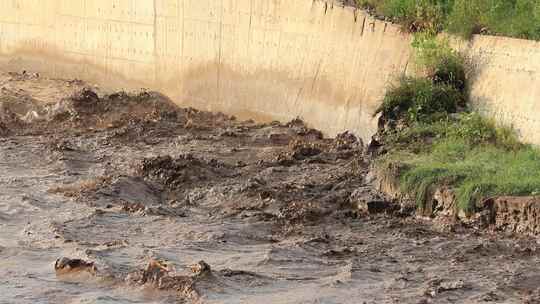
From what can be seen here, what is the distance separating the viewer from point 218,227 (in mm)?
11844

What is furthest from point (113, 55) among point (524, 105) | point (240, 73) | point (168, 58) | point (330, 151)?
point (524, 105)

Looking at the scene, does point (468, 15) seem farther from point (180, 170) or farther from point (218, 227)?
point (218, 227)

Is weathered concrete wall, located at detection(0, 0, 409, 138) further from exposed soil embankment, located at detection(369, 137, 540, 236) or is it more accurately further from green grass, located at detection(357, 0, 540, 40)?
exposed soil embankment, located at detection(369, 137, 540, 236)

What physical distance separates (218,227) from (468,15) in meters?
4.15

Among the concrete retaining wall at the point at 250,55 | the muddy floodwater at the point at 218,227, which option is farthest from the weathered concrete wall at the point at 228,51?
the muddy floodwater at the point at 218,227

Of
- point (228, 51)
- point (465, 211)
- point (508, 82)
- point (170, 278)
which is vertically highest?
point (508, 82)

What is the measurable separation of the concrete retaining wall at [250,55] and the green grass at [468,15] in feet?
0.65

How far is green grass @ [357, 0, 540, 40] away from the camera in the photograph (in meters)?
13.4

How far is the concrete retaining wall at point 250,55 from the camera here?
1351 centimetres

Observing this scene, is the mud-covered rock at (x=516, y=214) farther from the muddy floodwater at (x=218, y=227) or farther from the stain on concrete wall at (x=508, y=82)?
the stain on concrete wall at (x=508, y=82)

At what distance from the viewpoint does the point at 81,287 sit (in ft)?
33.4

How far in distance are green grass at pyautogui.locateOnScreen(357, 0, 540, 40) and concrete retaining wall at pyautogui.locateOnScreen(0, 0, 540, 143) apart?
199 millimetres

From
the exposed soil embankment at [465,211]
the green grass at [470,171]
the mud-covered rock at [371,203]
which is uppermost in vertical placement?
the green grass at [470,171]

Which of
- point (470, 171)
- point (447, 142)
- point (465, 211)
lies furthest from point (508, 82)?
point (465, 211)
